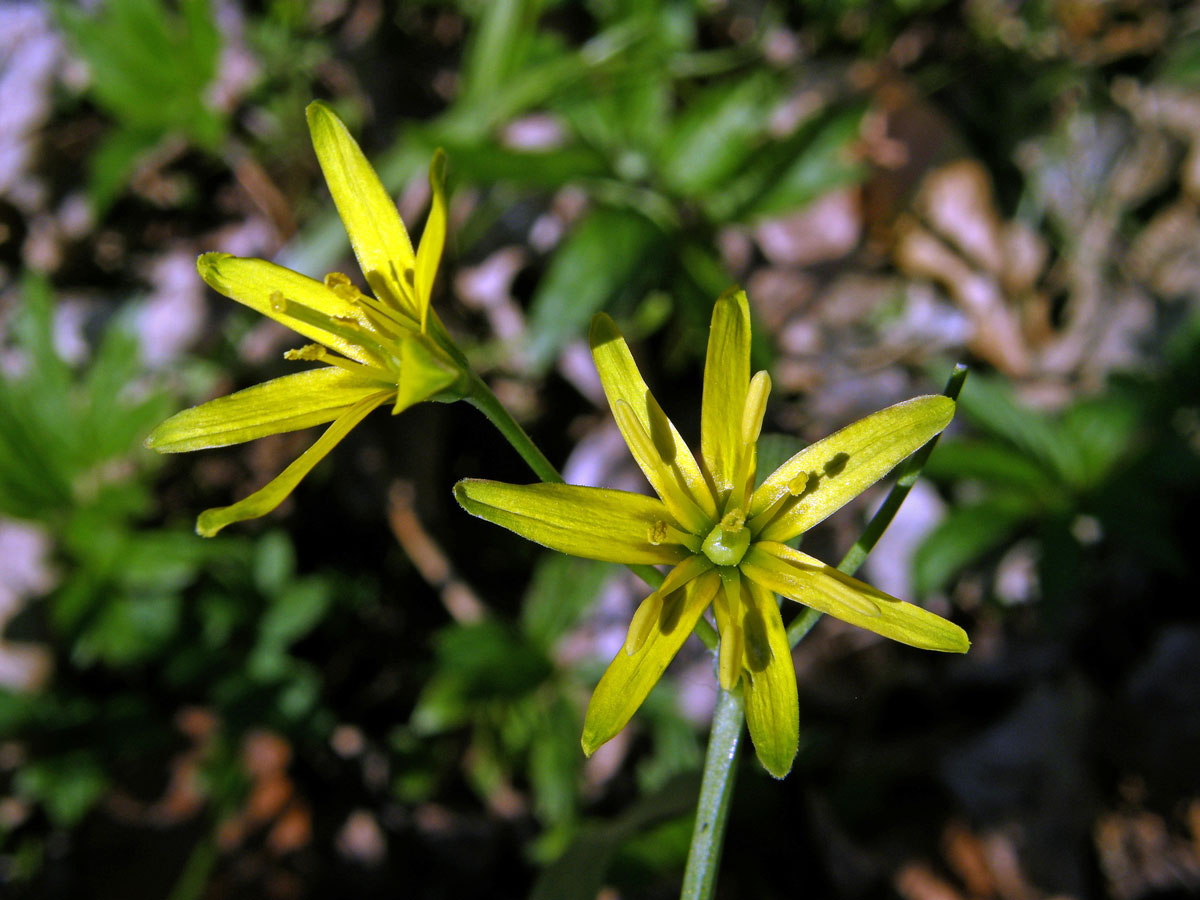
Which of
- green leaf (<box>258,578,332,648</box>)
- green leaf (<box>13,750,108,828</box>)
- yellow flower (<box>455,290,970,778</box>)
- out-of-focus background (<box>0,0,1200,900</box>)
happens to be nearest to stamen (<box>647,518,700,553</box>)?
yellow flower (<box>455,290,970,778</box>)

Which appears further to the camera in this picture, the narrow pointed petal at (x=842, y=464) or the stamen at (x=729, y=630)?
the narrow pointed petal at (x=842, y=464)

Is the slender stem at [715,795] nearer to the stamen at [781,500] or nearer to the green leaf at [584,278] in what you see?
the stamen at [781,500]

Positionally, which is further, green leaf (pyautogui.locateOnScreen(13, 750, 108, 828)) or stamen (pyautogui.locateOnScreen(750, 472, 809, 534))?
green leaf (pyautogui.locateOnScreen(13, 750, 108, 828))

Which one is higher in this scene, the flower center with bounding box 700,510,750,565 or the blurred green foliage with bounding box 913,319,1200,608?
the flower center with bounding box 700,510,750,565

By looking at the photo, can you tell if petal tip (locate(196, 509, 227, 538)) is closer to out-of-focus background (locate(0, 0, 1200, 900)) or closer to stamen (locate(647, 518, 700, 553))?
stamen (locate(647, 518, 700, 553))

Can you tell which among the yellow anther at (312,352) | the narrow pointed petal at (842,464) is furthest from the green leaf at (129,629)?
the narrow pointed petal at (842,464)

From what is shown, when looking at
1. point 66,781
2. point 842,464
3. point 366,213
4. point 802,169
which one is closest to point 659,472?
point 842,464

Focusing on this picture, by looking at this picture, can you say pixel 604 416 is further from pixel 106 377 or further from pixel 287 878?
pixel 287 878
